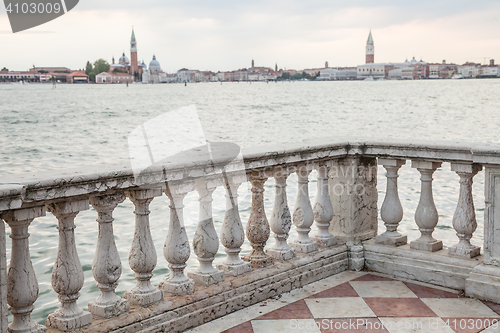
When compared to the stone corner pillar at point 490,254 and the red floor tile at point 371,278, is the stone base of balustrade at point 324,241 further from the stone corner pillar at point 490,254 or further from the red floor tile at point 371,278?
the stone corner pillar at point 490,254

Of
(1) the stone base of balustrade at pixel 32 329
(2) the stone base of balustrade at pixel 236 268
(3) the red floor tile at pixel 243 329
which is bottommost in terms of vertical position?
(3) the red floor tile at pixel 243 329

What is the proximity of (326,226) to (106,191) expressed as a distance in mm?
1938

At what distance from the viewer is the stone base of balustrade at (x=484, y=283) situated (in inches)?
134

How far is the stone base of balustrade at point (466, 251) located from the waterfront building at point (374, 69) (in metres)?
176

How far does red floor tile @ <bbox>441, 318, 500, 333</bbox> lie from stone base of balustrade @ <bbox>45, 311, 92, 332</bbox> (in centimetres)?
196

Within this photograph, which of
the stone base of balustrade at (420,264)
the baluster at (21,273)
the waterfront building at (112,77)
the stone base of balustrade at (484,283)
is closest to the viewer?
the baluster at (21,273)

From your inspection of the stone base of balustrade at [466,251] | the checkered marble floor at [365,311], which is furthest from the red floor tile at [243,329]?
the stone base of balustrade at [466,251]

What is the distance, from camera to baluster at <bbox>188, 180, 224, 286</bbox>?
10.1ft

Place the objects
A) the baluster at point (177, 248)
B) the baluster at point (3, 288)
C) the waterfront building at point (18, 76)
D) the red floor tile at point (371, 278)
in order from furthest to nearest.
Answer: the waterfront building at point (18, 76) < the red floor tile at point (371, 278) < the baluster at point (177, 248) < the baluster at point (3, 288)

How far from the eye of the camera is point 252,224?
3475 mm

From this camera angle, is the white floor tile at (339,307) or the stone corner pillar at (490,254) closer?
the white floor tile at (339,307)

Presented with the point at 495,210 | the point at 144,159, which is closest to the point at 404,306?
the point at 495,210

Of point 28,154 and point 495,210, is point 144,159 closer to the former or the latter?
point 495,210

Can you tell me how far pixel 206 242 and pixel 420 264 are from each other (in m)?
1.60
